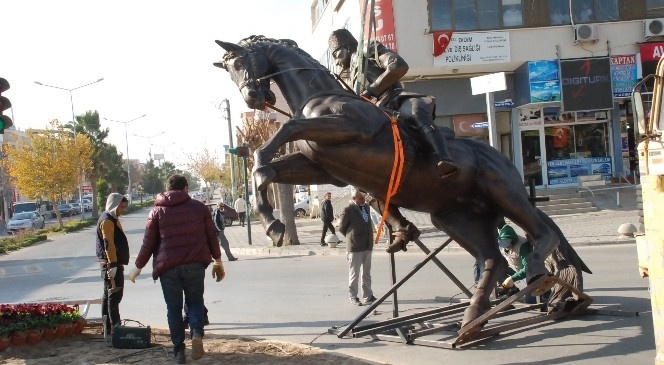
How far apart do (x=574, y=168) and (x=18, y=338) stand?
24.8 m

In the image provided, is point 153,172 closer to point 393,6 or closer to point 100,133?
point 100,133

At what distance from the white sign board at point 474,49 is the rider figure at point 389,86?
18.7m

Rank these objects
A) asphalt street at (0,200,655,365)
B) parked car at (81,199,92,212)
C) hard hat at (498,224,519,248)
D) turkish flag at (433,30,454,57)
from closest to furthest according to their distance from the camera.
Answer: asphalt street at (0,200,655,365), hard hat at (498,224,519,248), turkish flag at (433,30,454,57), parked car at (81,199,92,212)

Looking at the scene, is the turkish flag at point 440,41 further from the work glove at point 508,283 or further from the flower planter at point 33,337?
the flower planter at point 33,337

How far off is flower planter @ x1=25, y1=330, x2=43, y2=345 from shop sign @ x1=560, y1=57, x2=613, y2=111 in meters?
22.9

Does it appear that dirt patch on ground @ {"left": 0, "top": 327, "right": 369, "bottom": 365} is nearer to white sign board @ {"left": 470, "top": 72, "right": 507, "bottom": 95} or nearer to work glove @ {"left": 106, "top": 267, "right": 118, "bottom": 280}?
work glove @ {"left": 106, "top": 267, "right": 118, "bottom": 280}

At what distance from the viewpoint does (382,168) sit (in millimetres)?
6270

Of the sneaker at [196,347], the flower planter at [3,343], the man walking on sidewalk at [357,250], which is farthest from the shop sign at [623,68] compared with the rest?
the flower planter at [3,343]

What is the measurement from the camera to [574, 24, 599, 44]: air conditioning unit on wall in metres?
25.5

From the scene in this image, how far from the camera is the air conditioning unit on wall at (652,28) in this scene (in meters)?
25.9

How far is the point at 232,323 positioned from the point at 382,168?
436 centimetres

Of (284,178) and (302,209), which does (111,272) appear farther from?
(302,209)

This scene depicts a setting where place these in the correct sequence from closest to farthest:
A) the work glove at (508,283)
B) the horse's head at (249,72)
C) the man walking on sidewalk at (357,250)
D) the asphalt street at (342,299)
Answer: the horse's head at (249,72) < the asphalt street at (342,299) < the work glove at (508,283) < the man walking on sidewalk at (357,250)

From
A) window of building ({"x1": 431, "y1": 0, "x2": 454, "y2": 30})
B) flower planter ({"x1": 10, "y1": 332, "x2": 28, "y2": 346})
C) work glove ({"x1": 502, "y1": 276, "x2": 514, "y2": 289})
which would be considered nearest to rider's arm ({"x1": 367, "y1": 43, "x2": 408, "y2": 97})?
work glove ({"x1": 502, "y1": 276, "x2": 514, "y2": 289})
